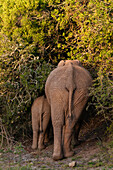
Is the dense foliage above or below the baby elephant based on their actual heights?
above

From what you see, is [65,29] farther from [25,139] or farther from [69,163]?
[69,163]

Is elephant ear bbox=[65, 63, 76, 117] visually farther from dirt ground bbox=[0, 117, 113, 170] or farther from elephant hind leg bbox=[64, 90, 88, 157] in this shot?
dirt ground bbox=[0, 117, 113, 170]

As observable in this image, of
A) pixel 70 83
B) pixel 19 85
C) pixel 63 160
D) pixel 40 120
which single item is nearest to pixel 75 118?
pixel 70 83

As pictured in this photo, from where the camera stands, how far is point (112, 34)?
770cm

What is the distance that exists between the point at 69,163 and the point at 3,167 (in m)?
1.20

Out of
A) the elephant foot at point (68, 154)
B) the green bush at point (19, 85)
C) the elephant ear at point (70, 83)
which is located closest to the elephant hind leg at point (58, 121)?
the elephant foot at point (68, 154)

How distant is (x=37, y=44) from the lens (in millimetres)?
9180

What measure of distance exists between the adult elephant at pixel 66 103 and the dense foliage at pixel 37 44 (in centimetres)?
64

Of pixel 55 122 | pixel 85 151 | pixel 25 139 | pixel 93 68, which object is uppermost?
pixel 93 68

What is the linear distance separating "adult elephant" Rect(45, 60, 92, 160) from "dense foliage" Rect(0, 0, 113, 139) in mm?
644

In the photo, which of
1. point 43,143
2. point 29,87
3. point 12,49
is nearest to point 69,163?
point 43,143

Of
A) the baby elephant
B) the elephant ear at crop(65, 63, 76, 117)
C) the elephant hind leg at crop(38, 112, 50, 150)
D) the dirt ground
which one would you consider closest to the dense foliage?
the baby elephant

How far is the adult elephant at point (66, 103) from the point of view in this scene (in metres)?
6.05

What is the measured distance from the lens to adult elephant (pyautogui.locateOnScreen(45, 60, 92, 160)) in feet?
19.9
